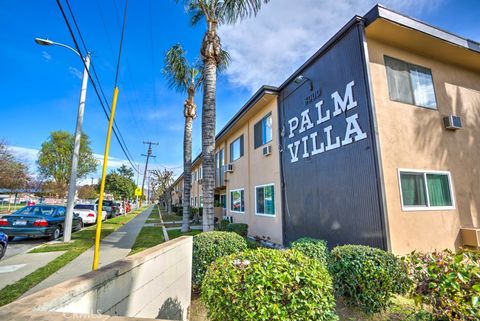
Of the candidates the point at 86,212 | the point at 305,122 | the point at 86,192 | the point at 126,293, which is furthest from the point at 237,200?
the point at 86,192

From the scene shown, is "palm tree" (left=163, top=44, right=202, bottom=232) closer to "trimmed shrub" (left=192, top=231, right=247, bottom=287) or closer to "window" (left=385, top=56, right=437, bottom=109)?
"trimmed shrub" (left=192, top=231, right=247, bottom=287)

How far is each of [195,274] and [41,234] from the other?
1006 centimetres

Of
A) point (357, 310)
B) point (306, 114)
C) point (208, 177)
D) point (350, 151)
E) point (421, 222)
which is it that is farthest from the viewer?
point (306, 114)

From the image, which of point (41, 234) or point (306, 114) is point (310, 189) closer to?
point (306, 114)

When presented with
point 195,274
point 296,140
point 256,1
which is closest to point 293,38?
point 256,1

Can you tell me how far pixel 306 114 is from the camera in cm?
922

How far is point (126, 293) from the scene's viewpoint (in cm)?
281

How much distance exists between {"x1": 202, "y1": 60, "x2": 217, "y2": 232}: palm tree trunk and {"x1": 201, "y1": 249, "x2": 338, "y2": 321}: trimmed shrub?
5.22 metres

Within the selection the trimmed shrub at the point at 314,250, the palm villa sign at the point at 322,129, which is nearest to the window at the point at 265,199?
the palm villa sign at the point at 322,129

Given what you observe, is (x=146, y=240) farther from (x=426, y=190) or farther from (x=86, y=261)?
(x=426, y=190)

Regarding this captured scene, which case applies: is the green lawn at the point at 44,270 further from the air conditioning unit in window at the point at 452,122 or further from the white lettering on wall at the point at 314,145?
the air conditioning unit in window at the point at 452,122

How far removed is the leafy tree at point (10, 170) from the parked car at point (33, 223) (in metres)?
17.5

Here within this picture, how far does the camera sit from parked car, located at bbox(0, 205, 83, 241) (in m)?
10.7

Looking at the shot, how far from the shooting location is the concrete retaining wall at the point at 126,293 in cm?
164
